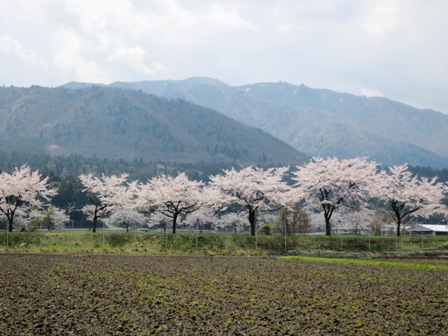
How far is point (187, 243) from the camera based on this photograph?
52562mm

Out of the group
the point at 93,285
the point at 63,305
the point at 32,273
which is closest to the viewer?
the point at 63,305

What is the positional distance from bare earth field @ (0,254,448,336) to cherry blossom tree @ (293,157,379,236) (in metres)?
32.2

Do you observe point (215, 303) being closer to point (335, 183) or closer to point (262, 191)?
point (262, 191)

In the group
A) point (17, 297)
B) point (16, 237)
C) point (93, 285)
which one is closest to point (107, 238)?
point (16, 237)

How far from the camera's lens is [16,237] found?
51.2 metres

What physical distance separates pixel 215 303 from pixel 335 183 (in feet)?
148

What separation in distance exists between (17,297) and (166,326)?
23.2 ft

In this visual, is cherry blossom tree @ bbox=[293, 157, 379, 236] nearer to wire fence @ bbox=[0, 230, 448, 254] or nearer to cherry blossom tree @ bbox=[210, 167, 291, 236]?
cherry blossom tree @ bbox=[210, 167, 291, 236]

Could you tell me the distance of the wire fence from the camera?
5044cm

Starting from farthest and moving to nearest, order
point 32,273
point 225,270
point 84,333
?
point 225,270 → point 32,273 → point 84,333

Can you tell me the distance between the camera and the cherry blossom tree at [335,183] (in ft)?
202

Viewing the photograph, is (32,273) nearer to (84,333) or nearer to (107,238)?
(84,333)

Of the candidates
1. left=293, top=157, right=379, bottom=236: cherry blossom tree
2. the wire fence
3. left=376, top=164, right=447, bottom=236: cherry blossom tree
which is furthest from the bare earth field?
left=376, top=164, right=447, bottom=236: cherry blossom tree

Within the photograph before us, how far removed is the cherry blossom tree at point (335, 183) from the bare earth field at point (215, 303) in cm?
3224
